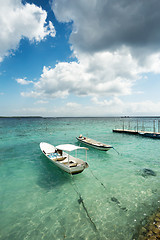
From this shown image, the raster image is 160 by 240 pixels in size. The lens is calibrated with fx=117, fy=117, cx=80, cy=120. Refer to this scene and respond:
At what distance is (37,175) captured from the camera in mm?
14992

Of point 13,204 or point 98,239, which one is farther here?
point 13,204

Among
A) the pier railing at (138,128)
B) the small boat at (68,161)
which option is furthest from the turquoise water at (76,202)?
the pier railing at (138,128)

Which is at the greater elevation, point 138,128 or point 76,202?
point 76,202

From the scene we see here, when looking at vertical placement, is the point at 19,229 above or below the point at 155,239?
below

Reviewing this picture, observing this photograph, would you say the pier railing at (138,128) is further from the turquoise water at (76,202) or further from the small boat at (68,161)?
the small boat at (68,161)

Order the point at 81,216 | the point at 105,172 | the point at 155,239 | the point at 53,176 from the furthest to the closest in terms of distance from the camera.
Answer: the point at 105,172
the point at 53,176
the point at 81,216
the point at 155,239

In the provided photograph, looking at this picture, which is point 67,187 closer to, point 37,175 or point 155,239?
point 37,175

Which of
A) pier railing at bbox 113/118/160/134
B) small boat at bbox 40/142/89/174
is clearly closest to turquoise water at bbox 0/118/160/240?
small boat at bbox 40/142/89/174

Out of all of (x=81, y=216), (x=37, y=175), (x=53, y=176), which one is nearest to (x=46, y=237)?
(x=81, y=216)

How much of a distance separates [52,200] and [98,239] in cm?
491

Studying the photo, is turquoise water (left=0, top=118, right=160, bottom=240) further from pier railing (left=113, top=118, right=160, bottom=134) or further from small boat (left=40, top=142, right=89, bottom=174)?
pier railing (left=113, top=118, right=160, bottom=134)

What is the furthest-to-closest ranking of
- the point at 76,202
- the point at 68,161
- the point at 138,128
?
the point at 138,128 → the point at 68,161 → the point at 76,202

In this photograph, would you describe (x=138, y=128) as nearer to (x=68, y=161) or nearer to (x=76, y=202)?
(x=68, y=161)

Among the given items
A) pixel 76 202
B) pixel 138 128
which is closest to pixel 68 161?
pixel 76 202
